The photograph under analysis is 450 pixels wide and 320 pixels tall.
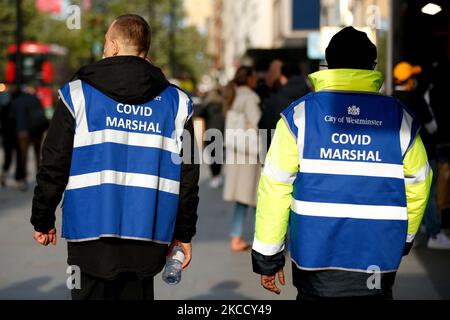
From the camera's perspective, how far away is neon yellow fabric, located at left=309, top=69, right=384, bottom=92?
387 cm

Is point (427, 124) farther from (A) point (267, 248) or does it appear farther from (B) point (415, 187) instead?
(A) point (267, 248)

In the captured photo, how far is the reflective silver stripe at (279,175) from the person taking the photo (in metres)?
3.79

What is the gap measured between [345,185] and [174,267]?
2.95 feet

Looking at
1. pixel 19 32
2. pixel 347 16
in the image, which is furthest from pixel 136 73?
pixel 19 32

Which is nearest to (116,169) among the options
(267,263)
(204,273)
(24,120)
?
(267,263)

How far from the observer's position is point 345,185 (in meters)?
3.79

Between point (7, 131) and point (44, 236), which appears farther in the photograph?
point (7, 131)

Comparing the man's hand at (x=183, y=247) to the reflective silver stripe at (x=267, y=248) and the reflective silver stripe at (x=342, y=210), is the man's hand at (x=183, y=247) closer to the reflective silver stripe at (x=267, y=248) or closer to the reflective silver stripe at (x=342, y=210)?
the reflective silver stripe at (x=267, y=248)

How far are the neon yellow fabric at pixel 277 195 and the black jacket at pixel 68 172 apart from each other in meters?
0.46

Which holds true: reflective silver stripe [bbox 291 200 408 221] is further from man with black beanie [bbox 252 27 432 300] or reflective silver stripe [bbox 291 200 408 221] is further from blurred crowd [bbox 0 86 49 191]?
blurred crowd [bbox 0 86 49 191]

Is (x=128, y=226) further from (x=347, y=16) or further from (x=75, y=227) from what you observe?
(x=347, y=16)

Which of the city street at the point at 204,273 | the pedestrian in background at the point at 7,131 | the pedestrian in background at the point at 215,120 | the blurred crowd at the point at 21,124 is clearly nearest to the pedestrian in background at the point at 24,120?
the blurred crowd at the point at 21,124

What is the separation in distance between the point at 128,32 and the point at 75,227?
872 millimetres

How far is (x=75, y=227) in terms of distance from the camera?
3992mm
